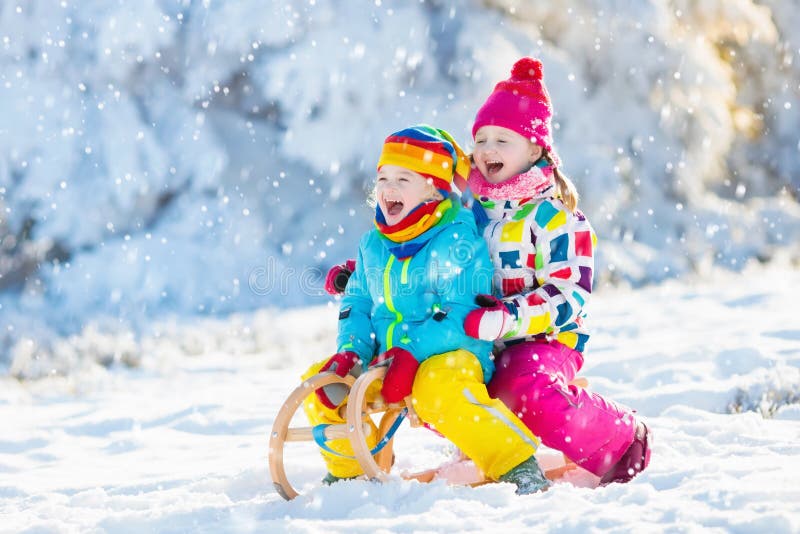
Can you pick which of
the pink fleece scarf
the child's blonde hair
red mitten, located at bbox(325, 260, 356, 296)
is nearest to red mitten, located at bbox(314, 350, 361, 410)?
red mitten, located at bbox(325, 260, 356, 296)

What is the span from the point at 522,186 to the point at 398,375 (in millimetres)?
864

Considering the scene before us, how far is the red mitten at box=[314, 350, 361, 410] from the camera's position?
3.06m

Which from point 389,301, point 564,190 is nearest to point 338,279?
point 389,301

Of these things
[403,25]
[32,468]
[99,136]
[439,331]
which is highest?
[403,25]

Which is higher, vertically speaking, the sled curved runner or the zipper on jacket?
the zipper on jacket

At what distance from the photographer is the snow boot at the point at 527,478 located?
2877 mm

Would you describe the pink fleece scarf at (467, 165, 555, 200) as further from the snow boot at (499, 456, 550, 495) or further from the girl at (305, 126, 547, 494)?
the snow boot at (499, 456, 550, 495)

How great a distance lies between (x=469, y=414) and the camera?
2898 millimetres

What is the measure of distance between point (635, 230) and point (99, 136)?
6167 mm

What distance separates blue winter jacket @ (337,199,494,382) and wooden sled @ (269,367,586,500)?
0.19 m

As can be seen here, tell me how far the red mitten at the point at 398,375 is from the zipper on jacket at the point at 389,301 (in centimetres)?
17

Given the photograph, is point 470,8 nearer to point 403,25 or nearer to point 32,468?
point 403,25

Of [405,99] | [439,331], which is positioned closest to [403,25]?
[405,99]

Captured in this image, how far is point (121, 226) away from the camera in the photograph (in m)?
9.13
